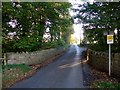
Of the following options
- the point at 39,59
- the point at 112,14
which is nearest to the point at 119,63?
the point at 112,14

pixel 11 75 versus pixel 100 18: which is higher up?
pixel 100 18

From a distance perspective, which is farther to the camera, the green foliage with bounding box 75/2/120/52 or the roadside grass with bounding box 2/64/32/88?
the green foliage with bounding box 75/2/120/52

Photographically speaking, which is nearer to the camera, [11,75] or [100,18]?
[11,75]

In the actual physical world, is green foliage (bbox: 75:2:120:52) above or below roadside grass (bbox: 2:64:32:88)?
above

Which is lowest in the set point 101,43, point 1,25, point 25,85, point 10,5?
point 25,85

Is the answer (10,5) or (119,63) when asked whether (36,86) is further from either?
(10,5)

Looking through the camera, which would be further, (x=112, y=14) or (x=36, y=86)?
(x=112, y=14)

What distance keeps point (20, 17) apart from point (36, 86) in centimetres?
1048

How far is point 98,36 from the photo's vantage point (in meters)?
19.9

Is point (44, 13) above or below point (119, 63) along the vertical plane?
above

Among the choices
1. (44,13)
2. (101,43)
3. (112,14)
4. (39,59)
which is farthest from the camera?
(44,13)

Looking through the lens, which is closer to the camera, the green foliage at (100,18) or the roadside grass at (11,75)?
the roadside grass at (11,75)

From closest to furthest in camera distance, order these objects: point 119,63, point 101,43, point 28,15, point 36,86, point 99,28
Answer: point 36,86 < point 119,63 < point 99,28 < point 101,43 < point 28,15

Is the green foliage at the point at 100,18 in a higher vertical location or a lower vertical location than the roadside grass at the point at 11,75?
higher
